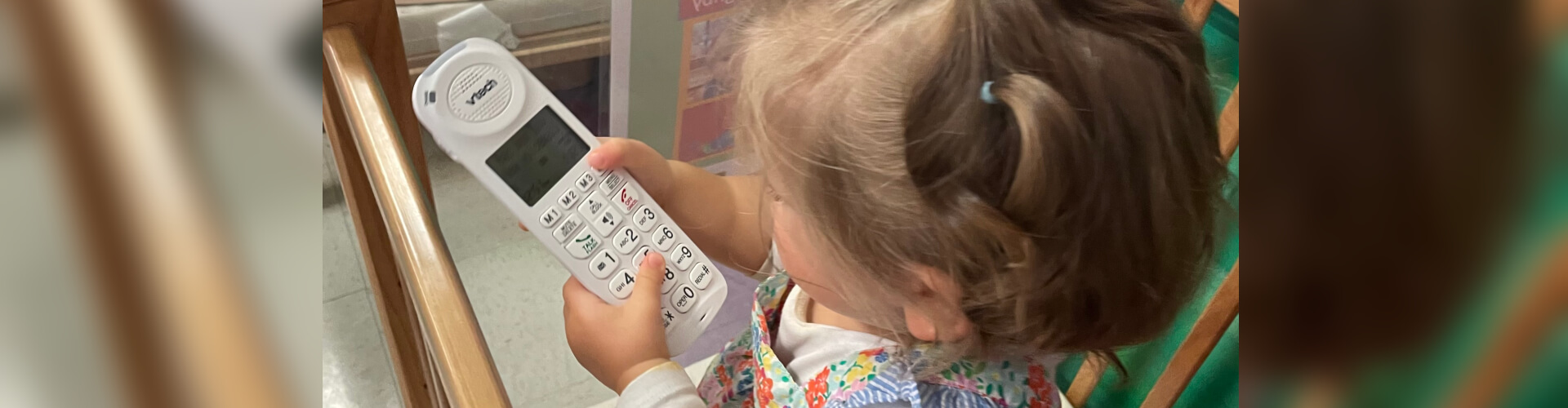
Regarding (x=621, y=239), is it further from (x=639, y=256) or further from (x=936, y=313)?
(x=936, y=313)

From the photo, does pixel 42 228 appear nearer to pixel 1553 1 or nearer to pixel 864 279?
pixel 1553 1

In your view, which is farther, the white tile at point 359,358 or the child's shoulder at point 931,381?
the white tile at point 359,358

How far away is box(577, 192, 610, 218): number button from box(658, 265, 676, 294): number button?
4 centimetres

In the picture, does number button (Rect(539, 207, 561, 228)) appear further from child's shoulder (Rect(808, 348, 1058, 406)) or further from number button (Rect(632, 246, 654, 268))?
child's shoulder (Rect(808, 348, 1058, 406))

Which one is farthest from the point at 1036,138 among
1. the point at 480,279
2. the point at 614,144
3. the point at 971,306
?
the point at 480,279

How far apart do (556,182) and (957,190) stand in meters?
0.19

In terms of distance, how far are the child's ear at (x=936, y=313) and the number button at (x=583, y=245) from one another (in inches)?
5.9

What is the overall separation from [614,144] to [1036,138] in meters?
0.22

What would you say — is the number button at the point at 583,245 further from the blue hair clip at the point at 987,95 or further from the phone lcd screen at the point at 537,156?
the blue hair clip at the point at 987,95

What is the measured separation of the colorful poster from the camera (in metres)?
0.58

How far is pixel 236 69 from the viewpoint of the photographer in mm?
70

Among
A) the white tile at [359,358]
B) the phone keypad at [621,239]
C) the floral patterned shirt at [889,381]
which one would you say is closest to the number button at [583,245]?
the phone keypad at [621,239]

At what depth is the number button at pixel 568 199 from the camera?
0.41 metres

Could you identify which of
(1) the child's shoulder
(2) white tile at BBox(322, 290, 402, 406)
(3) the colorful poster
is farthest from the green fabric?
(2) white tile at BBox(322, 290, 402, 406)
